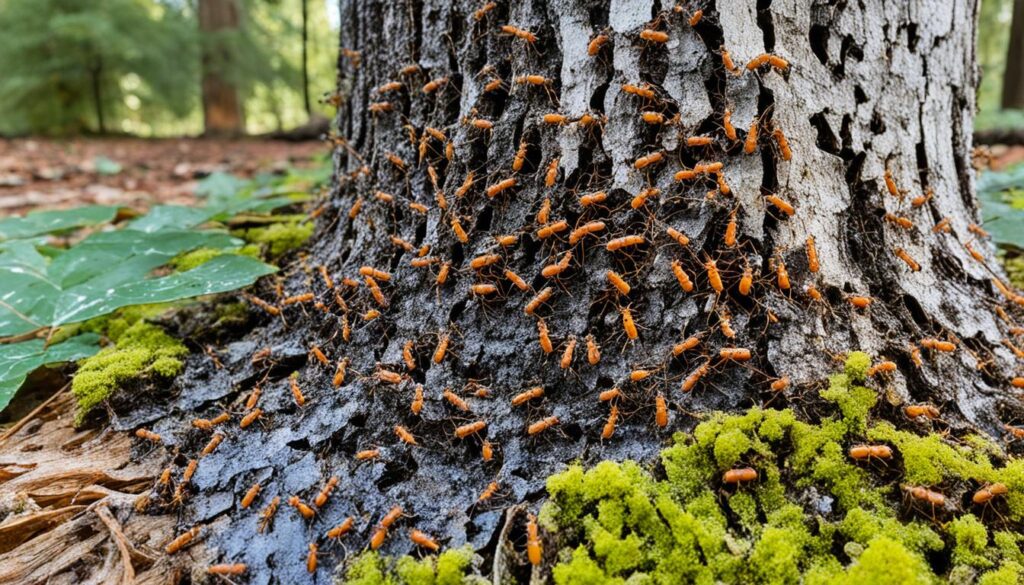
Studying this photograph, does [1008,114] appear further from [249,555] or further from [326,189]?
[249,555]

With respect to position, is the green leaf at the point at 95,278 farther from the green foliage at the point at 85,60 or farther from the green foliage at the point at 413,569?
the green foliage at the point at 85,60

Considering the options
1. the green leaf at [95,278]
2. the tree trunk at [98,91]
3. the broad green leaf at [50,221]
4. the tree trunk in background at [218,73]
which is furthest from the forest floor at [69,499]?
the tree trunk at [98,91]

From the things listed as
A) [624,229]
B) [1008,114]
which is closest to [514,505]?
[624,229]

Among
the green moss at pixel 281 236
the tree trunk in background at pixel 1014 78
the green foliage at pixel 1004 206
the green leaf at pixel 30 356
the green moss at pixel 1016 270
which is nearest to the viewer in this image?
the green leaf at pixel 30 356

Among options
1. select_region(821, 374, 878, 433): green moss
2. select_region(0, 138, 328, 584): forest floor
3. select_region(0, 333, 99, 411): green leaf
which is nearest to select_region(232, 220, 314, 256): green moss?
select_region(0, 333, 99, 411): green leaf

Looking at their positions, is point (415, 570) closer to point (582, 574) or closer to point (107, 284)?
point (582, 574)

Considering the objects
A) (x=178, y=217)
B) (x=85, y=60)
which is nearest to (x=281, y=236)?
(x=178, y=217)

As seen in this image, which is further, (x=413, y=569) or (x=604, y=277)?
(x=604, y=277)
